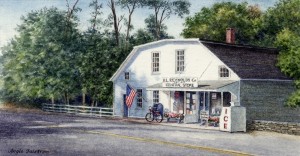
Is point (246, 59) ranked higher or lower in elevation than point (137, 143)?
higher

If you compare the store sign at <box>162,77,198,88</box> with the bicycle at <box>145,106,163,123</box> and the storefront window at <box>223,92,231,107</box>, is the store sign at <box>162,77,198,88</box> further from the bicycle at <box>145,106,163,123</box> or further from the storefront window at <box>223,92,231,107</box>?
the storefront window at <box>223,92,231,107</box>

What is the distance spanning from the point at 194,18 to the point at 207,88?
2888 cm

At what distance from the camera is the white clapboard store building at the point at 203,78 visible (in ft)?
89.8

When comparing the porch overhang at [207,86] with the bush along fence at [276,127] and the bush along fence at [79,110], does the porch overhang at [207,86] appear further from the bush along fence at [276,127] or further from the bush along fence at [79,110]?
the bush along fence at [79,110]

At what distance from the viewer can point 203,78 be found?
29.2 meters

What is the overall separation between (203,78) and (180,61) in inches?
Result: 90.0

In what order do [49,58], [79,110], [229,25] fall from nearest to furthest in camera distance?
[79,110] → [49,58] → [229,25]

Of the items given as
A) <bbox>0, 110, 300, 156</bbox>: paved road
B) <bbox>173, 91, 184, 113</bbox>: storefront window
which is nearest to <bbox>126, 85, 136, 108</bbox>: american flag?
<bbox>173, 91, 184, 113</bbox>: storefront window

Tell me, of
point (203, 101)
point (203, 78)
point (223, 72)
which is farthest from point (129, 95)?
point (223, 72)

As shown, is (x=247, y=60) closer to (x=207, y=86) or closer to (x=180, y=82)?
(x=207, y=86)

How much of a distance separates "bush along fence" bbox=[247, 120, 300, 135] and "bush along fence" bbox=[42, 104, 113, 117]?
13.4m

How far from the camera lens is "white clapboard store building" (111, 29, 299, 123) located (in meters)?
27.4

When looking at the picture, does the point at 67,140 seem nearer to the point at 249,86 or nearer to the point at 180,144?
the point at 180,144

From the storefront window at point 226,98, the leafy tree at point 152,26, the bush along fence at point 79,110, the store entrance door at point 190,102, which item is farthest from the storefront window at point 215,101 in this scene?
the leafy tree at point 152,26
